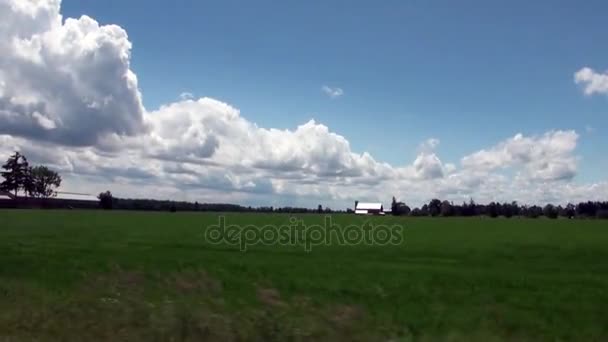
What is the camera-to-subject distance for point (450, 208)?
188375 mm

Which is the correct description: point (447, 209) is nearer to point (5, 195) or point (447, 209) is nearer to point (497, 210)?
point (497, 210)

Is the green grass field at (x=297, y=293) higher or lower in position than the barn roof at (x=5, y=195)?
lower

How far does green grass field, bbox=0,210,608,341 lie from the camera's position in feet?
31.8

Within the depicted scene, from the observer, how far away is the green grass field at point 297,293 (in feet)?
31.8

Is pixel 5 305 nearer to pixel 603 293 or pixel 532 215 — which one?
pixel 603 293

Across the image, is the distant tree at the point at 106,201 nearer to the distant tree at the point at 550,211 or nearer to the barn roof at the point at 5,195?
the barn roof at the point at 5,195

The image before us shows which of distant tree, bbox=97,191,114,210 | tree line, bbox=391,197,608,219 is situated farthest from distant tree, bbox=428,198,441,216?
distant tree, bbox=97,191,114,210

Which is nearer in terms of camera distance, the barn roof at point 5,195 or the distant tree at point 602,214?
the barn roof at point 5,195

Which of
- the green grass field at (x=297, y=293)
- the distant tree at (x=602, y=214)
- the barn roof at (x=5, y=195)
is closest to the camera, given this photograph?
the green grass field at (x=297, y=293)

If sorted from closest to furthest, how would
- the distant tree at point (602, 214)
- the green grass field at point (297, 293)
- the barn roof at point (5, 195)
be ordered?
the green grass field at point (297, 293)
the barn roof at point (5, 195)
the distant tree at point (602, 214)

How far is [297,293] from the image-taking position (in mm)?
18547

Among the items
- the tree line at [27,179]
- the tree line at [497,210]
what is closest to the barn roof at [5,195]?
the tree line at [27,179]

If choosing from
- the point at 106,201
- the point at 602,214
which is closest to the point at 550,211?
the point at 602,214

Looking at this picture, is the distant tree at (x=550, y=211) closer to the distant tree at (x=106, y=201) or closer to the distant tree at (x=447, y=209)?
the distant tree at (x=447, y=209)
